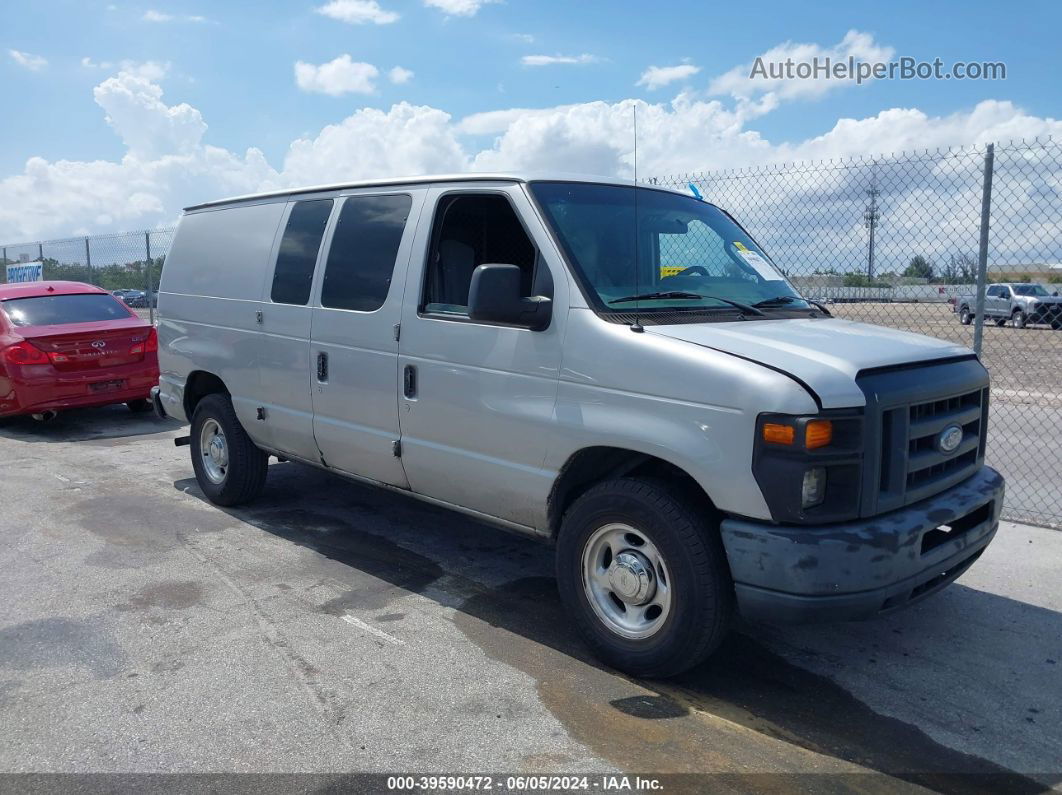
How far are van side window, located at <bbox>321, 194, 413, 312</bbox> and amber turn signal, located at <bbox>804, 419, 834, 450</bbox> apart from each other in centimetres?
252

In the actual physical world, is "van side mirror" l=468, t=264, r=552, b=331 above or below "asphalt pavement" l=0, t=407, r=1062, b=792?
above

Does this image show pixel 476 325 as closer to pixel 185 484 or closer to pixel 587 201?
pixel 587 201

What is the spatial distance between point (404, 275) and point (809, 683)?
285 cm

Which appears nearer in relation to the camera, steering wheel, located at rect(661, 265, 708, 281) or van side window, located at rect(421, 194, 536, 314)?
steering wheel, located at rect(661, 265, 708, 281)

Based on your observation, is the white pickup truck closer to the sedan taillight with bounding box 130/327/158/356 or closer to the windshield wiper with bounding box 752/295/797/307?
the sedan taillight with bounding box 130/327/158/356

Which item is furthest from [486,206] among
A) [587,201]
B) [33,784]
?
[33,784]

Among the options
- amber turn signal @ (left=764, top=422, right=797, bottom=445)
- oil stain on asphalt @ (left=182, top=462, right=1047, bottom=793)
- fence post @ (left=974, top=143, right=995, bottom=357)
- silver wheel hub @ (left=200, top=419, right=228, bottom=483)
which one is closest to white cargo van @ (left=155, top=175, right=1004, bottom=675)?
amber turn signal @ (left=764, top=422, right=797, bottom=445)

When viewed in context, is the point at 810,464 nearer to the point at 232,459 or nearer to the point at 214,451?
the point at 232,459

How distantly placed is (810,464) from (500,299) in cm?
150

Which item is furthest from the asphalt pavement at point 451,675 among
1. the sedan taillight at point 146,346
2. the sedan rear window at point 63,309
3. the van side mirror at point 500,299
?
the sedan rear window at point 63,309

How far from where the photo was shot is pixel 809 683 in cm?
381

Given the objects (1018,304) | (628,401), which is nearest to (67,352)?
(628,401)

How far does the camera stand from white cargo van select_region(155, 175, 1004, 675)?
129 inches

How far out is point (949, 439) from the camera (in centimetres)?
374
